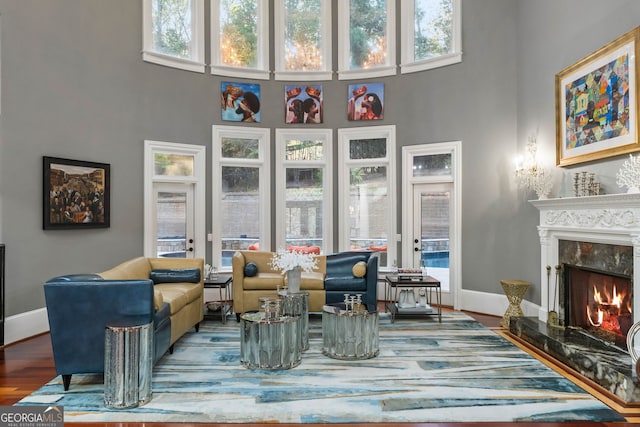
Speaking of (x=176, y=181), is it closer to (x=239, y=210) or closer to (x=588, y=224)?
(x=239, y=210)

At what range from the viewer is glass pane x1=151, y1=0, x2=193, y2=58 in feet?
22.4

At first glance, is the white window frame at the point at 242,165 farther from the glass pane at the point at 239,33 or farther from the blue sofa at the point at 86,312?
the blue sofa at the point at 86,312

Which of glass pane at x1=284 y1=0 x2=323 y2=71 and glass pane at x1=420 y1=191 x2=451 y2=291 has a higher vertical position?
glass pane at x1=284 y1=0 x2=323 y2=71

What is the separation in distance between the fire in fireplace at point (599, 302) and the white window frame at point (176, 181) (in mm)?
5232

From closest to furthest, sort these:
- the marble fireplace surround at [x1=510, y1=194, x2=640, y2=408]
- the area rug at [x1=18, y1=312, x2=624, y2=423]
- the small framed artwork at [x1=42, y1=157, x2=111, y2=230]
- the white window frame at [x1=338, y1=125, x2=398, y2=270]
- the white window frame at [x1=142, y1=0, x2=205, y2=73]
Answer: the area rug at [x1=18, y1=312, x2=624, y2=423] → the marble fireplace surround at [x1=510, y1=194, x2=640, y2=408] → the small framed artwork at [x1=42, y1=157, x2=111, y2=230] → the white window frame at [x1=142, y1=0, x2=205, y2=73] → the white window frame at [x1=338, y1=125, x2=398, y2=270]

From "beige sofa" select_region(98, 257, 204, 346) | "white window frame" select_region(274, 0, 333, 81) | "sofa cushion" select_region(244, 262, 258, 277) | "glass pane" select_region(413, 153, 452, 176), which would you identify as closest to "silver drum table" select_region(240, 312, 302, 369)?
"beige sofa" select_region(98, 257, 204, 346)

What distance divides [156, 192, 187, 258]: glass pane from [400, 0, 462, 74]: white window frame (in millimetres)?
4240

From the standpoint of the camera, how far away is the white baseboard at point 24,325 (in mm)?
4842

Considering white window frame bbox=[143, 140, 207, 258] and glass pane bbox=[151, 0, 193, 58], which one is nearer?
white window frame bbox=[143, 140, 207, 258]

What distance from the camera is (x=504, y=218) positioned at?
246 inches

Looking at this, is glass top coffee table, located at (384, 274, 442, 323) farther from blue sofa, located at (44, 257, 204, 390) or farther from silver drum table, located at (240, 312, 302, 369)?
blue sofa, located at (44, 257, 204, 390)

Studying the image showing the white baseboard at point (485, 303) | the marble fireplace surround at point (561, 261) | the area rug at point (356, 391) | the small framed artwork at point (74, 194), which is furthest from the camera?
the white baseboard at point (485, 303)

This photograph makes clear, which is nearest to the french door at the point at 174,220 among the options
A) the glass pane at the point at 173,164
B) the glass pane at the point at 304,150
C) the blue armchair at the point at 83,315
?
the glass pane at the point at 173,164

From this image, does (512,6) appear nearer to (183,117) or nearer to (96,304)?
(183,117)
